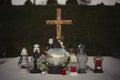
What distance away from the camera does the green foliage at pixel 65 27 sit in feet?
44.4

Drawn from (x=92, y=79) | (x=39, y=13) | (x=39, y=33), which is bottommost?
(x=92, y=79)

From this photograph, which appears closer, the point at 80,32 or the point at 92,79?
the point at 92,79

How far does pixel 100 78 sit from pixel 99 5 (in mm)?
11690

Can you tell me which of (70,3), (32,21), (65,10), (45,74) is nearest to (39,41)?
(32,21)

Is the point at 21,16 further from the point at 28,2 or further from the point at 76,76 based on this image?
the point at 76,76

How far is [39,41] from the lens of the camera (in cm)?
1376

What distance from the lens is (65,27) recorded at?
14.8 meters

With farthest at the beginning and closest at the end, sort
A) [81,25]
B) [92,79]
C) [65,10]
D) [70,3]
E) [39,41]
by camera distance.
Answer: [70,3] < [65,10] < [81,25] < [39,41] < [92,79]

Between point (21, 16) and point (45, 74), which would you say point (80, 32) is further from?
point (45, 74)

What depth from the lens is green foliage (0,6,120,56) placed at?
13.5 meters

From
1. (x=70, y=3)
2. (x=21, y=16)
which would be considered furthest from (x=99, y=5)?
(x=21, y=16)

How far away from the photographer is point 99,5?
651 inches

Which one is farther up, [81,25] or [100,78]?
[81,25]

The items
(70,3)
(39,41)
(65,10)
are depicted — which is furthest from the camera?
(70,3)
